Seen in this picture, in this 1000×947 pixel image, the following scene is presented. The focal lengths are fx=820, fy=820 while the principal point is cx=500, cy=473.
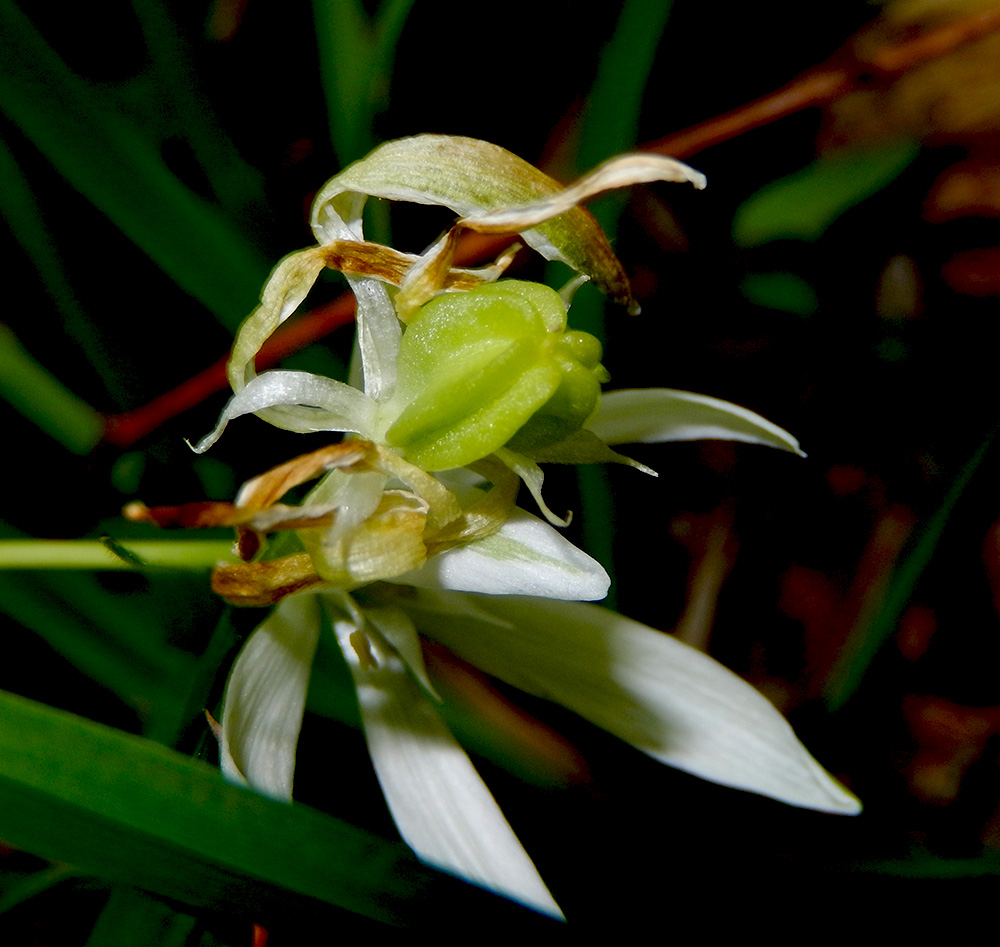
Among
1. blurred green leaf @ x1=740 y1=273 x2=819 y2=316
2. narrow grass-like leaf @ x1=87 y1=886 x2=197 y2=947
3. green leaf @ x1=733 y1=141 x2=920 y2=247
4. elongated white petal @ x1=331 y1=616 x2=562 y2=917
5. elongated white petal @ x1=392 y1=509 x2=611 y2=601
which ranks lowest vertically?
narrow grass-like leaf @ x1=87 y1=886 x2=197 y2=947

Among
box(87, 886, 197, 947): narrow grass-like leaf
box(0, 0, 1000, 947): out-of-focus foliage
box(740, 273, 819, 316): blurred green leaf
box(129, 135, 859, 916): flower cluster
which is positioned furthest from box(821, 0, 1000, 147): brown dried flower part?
box(87, 886, 197, 947): narrow grass-like leaf

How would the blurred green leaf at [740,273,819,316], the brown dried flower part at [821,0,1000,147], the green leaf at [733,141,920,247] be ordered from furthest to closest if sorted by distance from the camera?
1. the brown dried flower part at [821,0,1000,147]
2. the blurred green leaf at [740,273,819,316]
3. the green leaf at [733,141,920,247]

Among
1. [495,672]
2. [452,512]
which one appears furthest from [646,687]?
[452,512]

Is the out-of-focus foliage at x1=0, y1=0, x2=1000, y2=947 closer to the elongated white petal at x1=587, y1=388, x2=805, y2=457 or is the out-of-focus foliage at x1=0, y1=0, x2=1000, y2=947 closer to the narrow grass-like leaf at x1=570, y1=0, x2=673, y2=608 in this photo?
the narrow grass-like leaf at x1=570, y1=0, x2=673, y2=608

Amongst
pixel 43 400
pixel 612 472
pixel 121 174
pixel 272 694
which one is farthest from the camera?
pixel 612 472

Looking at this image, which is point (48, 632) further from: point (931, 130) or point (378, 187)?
point (931, 130)

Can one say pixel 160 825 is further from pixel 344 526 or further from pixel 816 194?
pixel 816 194
